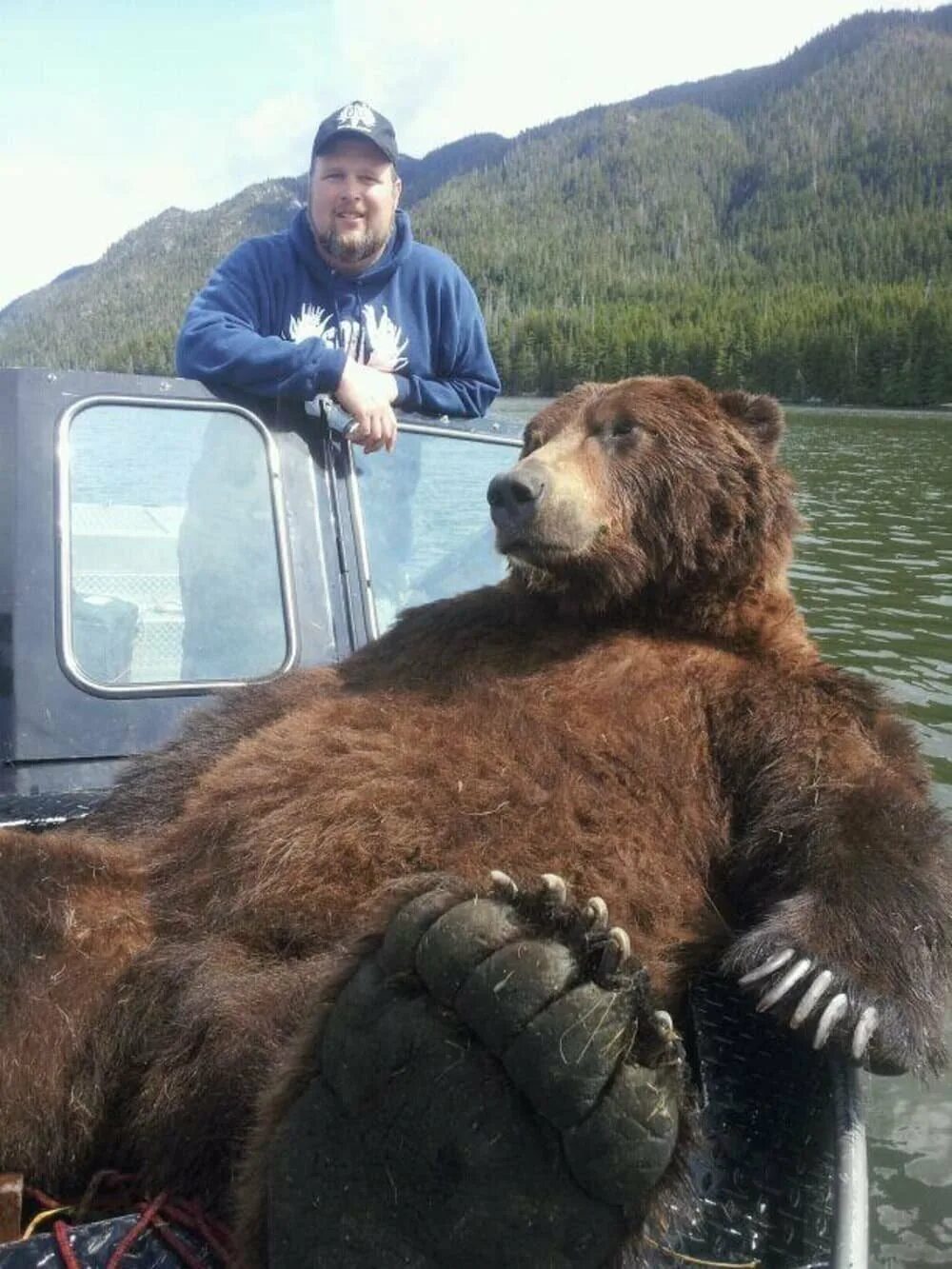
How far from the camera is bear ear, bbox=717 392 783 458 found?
9.63ft

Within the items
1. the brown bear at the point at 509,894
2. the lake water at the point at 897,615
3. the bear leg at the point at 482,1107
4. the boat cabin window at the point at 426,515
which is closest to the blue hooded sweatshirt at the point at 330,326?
the boat cabin window at the point at 426,515

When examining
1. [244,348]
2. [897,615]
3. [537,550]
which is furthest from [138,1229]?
[897,615]

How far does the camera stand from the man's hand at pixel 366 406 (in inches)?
155

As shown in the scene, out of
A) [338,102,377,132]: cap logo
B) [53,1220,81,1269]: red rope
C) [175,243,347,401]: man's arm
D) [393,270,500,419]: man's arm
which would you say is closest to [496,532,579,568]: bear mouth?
[175,243,347,401]: man's arm

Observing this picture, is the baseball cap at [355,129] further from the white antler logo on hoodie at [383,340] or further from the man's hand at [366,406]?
the man's hand at [366,406]

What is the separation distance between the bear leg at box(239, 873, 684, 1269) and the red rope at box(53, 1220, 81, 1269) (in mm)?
276

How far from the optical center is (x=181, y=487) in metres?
4.46

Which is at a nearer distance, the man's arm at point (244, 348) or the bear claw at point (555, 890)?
the bear claw at point (555, 890)

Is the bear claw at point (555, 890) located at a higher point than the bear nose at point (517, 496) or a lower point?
lower

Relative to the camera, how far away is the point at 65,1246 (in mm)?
1824

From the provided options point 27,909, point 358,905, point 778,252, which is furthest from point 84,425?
point 778,252

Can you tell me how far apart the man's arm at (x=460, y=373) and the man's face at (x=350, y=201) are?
44 centimetres

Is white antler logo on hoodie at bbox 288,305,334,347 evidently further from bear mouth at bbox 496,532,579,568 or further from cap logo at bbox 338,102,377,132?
bear mouth at bbox 496,532,579,568

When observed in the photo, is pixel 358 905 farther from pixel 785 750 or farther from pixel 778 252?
pixel 778 252
